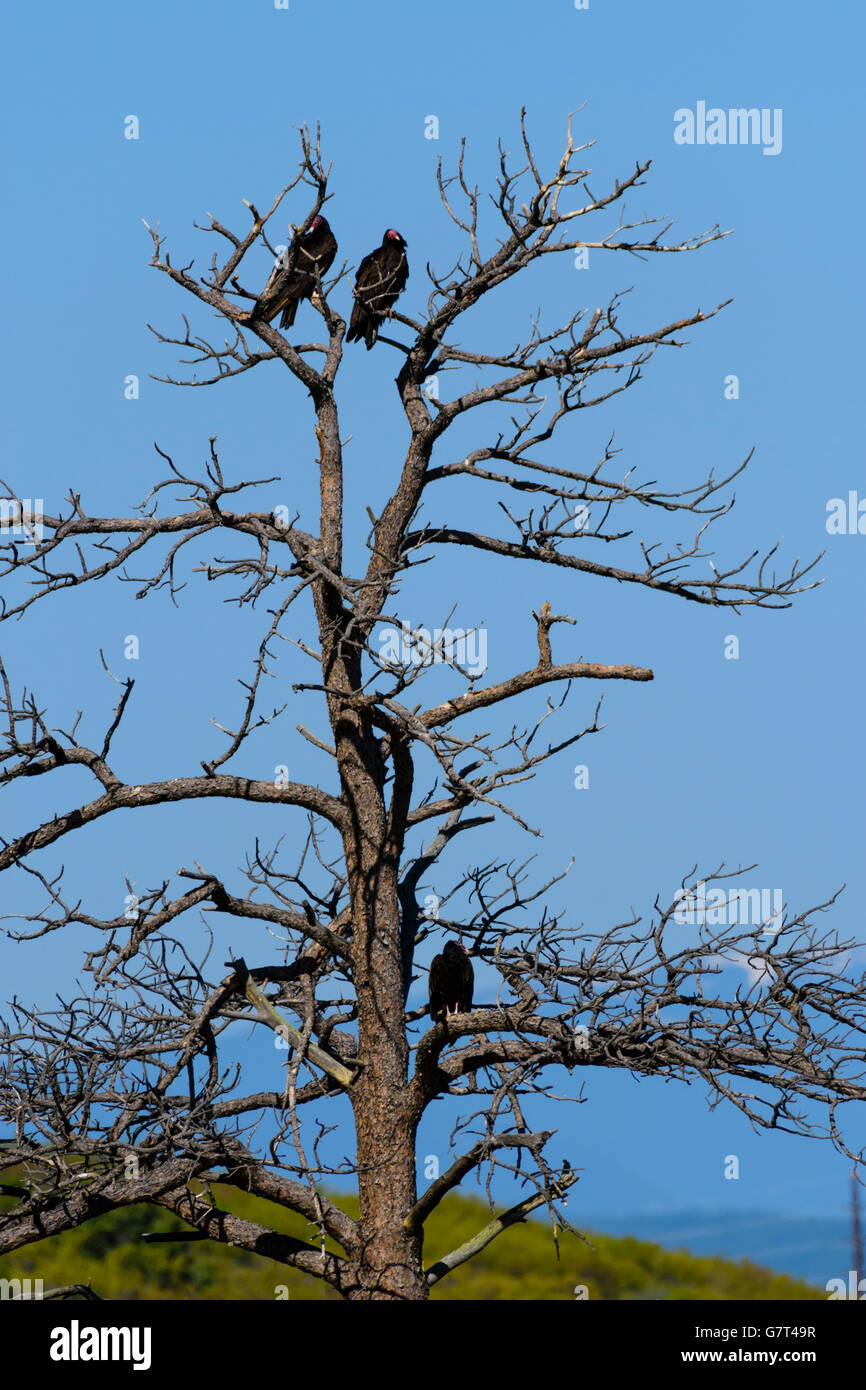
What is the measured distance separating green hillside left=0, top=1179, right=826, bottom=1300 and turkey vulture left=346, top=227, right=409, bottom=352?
14.6 m

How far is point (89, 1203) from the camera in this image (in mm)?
9406

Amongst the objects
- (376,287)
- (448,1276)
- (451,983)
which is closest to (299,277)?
(376,287)

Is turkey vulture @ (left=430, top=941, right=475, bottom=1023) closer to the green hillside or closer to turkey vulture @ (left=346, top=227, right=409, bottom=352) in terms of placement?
turkey vulture @ (left=346, top=227, right=409, bottom=352)

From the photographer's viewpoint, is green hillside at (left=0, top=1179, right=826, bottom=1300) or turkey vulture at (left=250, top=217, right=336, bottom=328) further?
green hillside at (left=0, top=1179, right=826, bottom=1300)

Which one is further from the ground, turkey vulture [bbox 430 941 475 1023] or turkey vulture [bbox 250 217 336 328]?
turkey vulture [bbox 250 217 336 328]

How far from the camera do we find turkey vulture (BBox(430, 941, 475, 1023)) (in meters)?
10.3

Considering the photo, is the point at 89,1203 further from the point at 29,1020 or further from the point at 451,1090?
the point at 451,1090

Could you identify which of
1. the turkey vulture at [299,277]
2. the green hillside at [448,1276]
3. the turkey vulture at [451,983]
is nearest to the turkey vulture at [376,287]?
the turkey vulture at [299,277]

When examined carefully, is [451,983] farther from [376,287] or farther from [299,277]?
Result: [299,277]

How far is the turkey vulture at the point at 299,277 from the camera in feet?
35.0

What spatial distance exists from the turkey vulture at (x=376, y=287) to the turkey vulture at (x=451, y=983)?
4.67 m

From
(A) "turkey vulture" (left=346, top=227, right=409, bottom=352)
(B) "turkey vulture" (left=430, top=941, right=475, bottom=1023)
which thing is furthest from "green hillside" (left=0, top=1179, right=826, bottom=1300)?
(A) "turkey vulture" (left=346, top=227, right=409, bottom=352)

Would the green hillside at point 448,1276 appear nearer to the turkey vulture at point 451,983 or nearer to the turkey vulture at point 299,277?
the turkey vulture at point 451,983

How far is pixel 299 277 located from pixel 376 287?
59 cm
